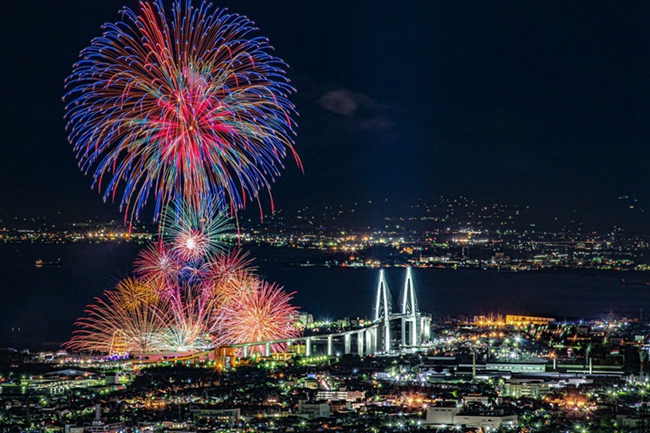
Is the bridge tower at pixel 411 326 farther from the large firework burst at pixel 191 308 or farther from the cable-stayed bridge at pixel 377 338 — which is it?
the large firework burst at pixel 191 308

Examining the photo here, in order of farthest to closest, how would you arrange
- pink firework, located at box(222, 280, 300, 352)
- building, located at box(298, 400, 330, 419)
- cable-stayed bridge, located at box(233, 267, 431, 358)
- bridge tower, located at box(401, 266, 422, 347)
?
bridge tower, located at box(401, 266, 422, 347) → cable-stayed bridge, located at box(233, 267, 431, 358) → pink firework, located at box(222, 280, 300, 352) → building, located at box(298, 400, 330, 419)

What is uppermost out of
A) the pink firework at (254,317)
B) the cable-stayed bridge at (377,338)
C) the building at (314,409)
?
the pink firework at (254,317)

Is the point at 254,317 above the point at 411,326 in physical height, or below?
above

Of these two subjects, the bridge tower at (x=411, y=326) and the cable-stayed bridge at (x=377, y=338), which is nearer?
the cable-stayed bridge at (x=377, y=338)

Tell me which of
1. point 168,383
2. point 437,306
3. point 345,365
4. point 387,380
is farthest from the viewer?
point 437,306

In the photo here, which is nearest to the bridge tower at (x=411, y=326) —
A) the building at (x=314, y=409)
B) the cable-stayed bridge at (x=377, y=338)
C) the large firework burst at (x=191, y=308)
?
the cable-stayed bridge at (x=377, y=338)

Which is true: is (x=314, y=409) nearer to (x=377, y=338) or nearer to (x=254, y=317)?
(x=254, y=317)

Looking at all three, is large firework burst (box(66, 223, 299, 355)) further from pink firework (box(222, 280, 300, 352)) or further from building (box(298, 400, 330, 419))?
building (box(298, 400, 330, 419))

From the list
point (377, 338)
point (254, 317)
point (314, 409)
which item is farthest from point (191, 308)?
point (377, 338)

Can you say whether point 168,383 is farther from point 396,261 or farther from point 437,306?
point 396,261

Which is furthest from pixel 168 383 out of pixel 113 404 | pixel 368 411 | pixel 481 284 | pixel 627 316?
pixel 481 284

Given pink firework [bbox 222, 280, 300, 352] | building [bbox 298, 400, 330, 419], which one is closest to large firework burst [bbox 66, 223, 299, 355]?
pink firework [bbox 222, 280, 300, 352]
